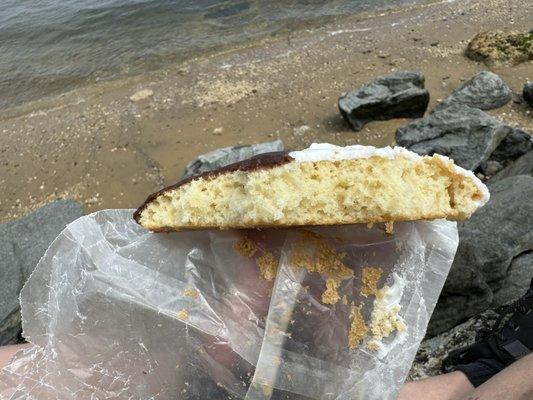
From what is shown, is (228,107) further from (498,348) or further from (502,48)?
(498,348)

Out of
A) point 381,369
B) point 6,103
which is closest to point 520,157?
point 381,369

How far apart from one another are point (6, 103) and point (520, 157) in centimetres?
860

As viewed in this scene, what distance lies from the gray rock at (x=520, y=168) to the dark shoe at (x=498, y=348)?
1477 mm

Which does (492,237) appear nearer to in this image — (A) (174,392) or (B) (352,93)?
(A) (174,392)

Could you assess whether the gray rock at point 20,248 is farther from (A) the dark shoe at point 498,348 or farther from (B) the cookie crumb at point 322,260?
(A) the dark shoe at point 498,348

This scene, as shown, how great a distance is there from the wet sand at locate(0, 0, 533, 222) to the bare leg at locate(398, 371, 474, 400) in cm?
347

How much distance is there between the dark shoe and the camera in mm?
2338

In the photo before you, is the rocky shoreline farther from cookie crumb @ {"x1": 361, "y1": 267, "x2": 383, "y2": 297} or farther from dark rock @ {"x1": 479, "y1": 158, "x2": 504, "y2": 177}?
cookie crumb @ {"x1": 361, "y1": 267, "x2": 383, "y2": 297}

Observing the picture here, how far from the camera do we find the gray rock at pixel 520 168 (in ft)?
12.3

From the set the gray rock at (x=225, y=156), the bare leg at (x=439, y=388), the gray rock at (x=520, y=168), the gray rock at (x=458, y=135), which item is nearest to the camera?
the bare leg at (x=439, y=388)


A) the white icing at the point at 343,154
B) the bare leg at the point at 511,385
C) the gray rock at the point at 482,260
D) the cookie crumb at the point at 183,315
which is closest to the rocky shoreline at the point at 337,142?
the gray rock at the point at 482,260

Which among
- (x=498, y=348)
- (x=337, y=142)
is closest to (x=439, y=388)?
(x=498, y=348)

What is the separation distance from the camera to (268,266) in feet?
6.35

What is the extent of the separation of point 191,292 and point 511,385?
1416 mm
